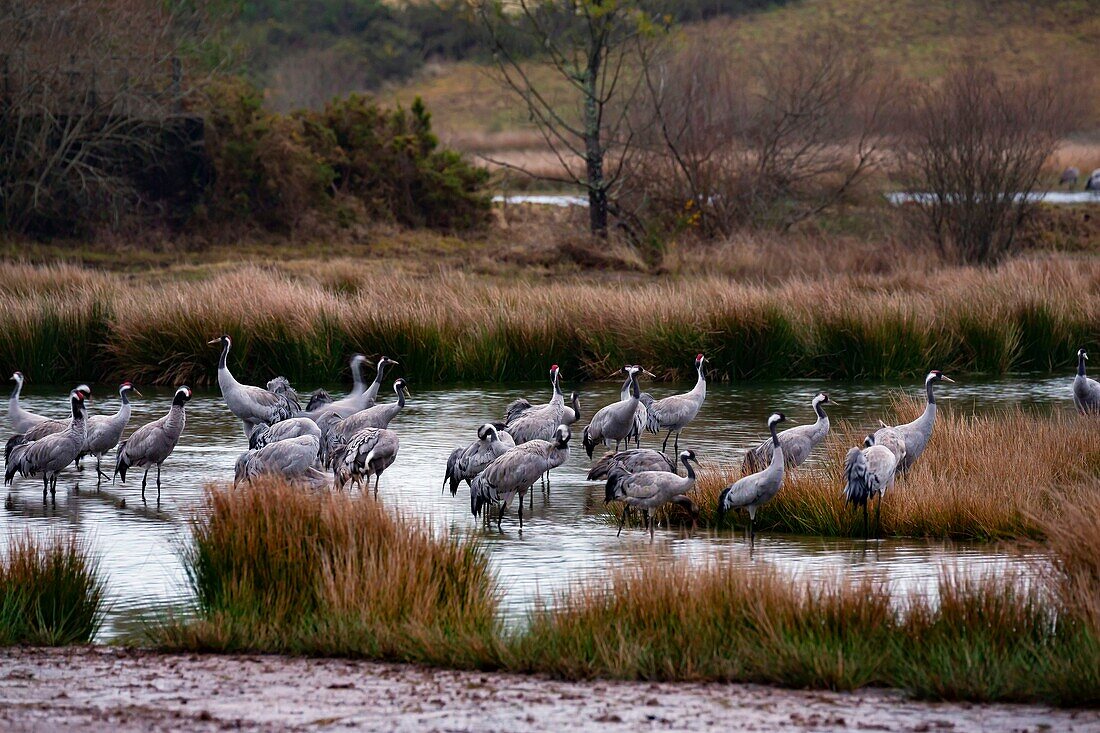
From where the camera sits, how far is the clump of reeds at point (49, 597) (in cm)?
741

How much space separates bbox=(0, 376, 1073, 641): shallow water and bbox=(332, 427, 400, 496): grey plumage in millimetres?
293

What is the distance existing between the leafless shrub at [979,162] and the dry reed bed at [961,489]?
13.7m

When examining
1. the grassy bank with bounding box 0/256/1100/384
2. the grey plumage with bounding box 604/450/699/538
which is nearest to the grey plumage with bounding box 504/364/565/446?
the grey plumage with bounding box 604/450/699/538

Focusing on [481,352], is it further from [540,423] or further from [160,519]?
[160,519]

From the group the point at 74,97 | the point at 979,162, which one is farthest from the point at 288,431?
the point at 74,97

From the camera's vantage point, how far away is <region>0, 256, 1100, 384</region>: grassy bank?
18656 millimetres

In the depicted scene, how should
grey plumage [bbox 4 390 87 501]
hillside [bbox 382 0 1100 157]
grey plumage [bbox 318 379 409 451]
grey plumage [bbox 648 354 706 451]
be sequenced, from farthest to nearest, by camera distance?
hillside [bbox 382 0 1100 157]
grey plumage [bbox 648 354 706 451]
grey plumage [bbox 318 379 409 451]
grey plumage [bbox 4 390 87 501]

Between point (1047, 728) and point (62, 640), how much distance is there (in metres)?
4.61

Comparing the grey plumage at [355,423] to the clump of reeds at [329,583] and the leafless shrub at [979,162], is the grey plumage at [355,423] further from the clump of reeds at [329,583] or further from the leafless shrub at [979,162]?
the leafless shrub at [979,162]

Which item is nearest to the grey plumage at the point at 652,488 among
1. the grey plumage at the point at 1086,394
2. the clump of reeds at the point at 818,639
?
the clump of reeds at the point at 818,639

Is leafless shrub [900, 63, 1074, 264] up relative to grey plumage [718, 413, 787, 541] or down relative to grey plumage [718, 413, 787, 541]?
up

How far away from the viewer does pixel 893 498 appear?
10.3m

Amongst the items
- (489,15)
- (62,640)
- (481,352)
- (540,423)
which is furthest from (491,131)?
(62,640)

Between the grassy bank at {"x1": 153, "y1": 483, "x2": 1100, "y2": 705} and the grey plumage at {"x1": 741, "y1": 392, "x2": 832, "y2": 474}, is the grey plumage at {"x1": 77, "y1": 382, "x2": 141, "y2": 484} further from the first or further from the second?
the grey plumage at {"x1": 741, "y1": 392, "x2": 832, "y2": 474}
